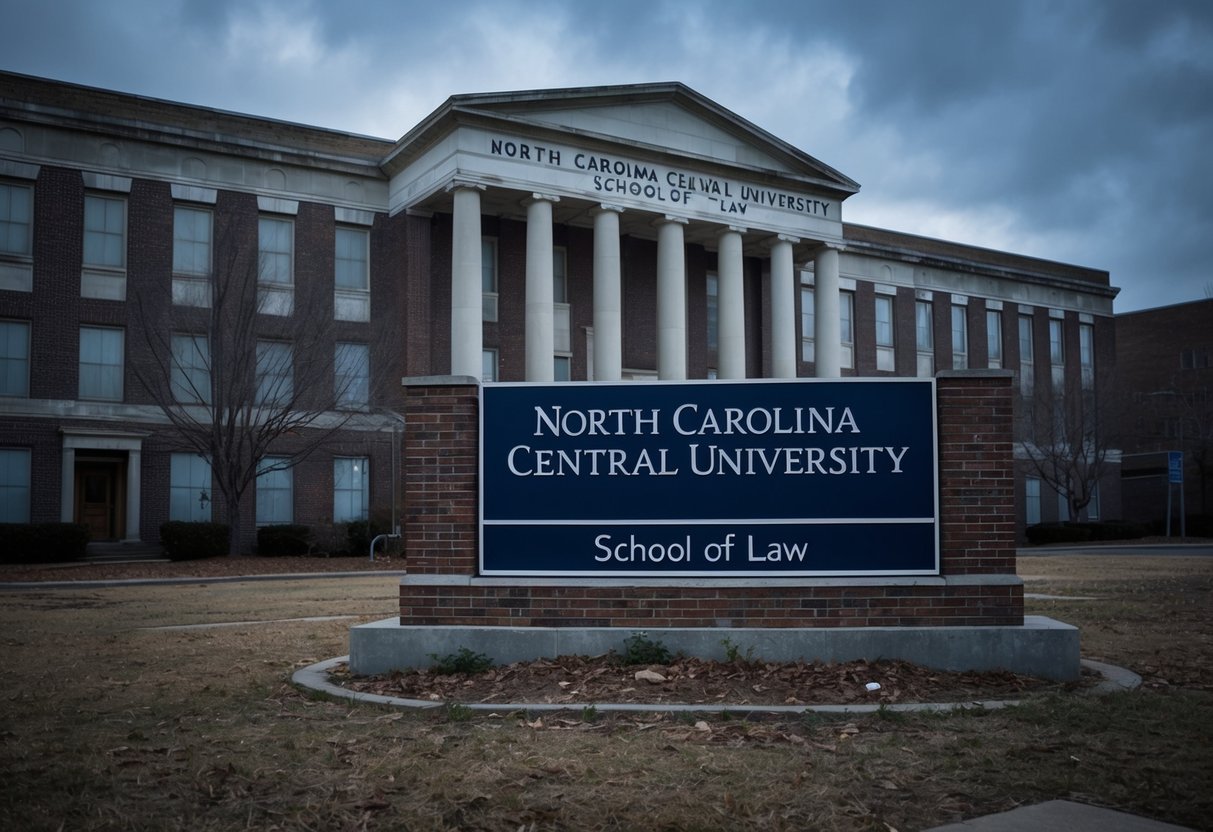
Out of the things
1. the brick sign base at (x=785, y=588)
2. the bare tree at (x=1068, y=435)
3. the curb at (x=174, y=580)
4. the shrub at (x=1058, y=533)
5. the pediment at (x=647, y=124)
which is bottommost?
the shrub at (x=1058, y=533)

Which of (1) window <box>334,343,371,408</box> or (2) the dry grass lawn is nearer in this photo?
(2) the dry grass lawn

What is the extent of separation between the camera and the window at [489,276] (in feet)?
126

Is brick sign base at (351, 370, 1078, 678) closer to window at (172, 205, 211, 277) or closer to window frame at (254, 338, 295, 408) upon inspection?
window frame at (254, 338, 295, 408)

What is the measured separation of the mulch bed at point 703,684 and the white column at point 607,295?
2832 cm

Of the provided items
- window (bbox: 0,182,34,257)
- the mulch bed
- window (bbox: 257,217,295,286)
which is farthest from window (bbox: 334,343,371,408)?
the mulch bed

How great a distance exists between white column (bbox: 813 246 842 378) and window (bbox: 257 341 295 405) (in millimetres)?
19987

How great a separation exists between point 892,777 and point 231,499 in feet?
85.8

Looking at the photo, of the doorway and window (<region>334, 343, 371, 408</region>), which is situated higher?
window (<region>334, 343, 371, 408</region>)

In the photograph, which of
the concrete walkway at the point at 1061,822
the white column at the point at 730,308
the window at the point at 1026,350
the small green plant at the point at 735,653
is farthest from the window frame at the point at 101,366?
the window at the point at 1026,350

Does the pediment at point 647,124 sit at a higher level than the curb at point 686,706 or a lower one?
higher

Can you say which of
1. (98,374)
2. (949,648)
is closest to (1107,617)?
(949,648)

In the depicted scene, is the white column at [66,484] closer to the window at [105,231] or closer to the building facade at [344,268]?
the building facade at [344,268]

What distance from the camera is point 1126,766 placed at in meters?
5.61

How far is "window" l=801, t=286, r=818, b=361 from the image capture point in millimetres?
47188
